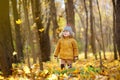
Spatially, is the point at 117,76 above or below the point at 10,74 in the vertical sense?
above

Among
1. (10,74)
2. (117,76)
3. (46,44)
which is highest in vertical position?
(117,76)

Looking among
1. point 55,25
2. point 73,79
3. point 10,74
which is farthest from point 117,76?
point 55,25

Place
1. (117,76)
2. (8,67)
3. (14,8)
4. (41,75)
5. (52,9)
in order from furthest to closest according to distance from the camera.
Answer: (52,9), (14,8), (8,67), (41,75), (117,76)

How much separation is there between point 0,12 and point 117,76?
460 cm

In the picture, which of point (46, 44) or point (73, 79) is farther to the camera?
point (46, 44)

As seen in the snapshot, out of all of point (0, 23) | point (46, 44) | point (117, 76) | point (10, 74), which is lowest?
point (46, 44)

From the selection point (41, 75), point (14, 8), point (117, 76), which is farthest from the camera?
point (14, 8)

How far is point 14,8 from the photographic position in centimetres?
2214

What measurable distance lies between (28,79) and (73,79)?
1.06m

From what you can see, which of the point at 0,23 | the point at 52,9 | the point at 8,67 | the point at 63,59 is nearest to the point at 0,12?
the point at 0,23

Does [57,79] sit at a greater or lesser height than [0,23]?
lesser

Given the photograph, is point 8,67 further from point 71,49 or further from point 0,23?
point 71,49

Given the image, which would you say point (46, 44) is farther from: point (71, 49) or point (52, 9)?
point (71, 49)

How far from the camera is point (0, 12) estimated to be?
1062 cm
